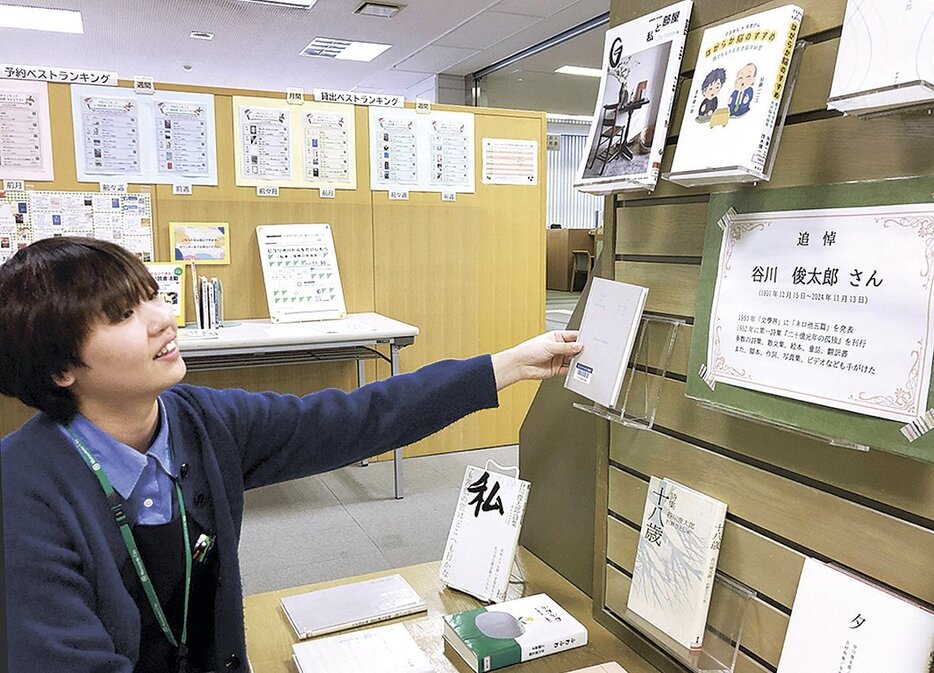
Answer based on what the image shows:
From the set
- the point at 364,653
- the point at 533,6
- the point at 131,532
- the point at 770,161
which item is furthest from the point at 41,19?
the point at 770,161

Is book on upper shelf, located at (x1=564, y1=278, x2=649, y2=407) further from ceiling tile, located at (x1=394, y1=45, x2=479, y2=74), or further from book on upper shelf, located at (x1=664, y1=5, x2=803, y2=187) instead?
ceiling tile, located at (x1=394, y1=45, x2=479, y2=74)

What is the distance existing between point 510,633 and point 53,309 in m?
0.85

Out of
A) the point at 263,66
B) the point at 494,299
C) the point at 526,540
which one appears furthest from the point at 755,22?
the point at 263,66

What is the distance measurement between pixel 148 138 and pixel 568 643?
3171 mm

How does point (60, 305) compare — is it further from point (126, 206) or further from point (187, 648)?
point (126, 206)

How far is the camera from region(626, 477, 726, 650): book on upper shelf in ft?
3.36

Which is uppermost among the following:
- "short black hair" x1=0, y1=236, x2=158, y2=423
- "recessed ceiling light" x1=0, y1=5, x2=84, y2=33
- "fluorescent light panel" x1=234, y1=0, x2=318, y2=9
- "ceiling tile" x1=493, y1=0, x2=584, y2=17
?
"ceiling tile" x1=493, y1=0, x2=584, y2=17

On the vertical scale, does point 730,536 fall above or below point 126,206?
below

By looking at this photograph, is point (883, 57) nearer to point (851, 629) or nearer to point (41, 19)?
point (851, 629)

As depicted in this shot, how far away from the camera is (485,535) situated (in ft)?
4.62

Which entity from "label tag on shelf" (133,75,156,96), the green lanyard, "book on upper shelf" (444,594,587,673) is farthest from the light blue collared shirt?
"label tag on shelf" (133,75,156,96)

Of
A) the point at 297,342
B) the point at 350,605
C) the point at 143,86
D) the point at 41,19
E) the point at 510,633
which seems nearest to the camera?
the point at 510,633

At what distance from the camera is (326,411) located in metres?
1.29

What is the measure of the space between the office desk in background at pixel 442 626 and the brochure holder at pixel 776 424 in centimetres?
46
